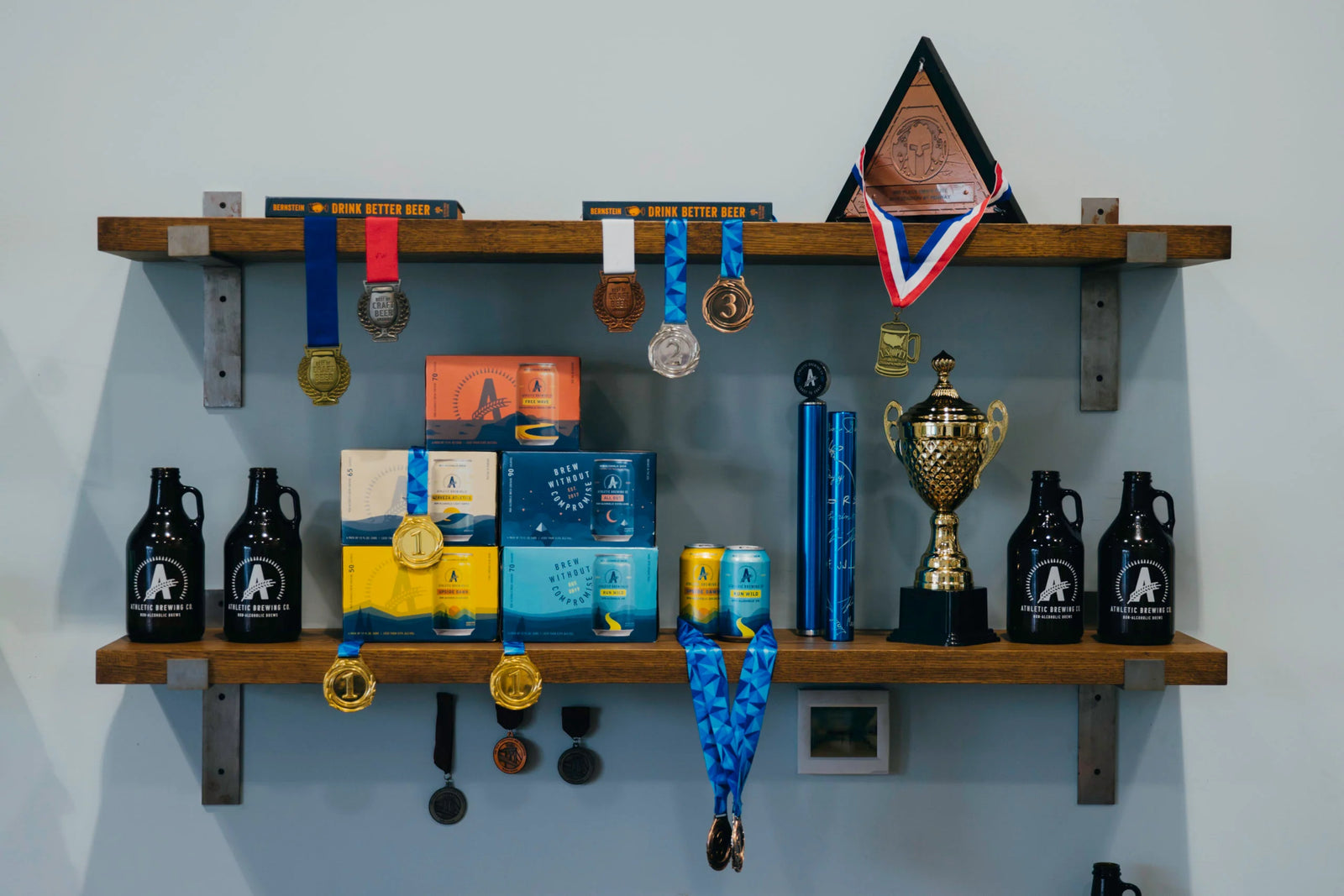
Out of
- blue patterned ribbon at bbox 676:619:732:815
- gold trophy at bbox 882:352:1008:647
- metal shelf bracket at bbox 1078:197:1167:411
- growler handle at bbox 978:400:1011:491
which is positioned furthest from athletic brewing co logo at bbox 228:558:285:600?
metal shelf bracket at bbox 1078:197:1167:411

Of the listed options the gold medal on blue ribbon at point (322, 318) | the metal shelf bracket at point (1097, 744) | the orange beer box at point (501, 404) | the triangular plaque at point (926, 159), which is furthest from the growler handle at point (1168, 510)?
the gold medal on blue ribbon at point (322, 318)

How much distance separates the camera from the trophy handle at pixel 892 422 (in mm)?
1317

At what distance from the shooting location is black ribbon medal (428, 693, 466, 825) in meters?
1.38

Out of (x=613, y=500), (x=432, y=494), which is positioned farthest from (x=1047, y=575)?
(x=432, y=494)

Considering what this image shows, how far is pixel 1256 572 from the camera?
4.66ft

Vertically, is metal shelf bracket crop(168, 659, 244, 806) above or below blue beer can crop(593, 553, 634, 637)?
below

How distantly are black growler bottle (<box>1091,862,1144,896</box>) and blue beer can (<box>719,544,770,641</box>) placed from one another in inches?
23.2

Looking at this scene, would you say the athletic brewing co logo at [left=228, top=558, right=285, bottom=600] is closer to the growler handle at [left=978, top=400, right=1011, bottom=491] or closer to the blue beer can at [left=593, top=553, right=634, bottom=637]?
the blue beer can at [left=593, top=553, right=634, bottom=637]

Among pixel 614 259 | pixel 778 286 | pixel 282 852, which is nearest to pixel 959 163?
pixel 778 286

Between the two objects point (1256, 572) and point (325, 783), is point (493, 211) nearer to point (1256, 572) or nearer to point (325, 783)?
point (325, 783)

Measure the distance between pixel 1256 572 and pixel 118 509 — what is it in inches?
62.5

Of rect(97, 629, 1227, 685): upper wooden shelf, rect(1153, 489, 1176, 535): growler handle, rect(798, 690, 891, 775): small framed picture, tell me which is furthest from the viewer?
rect(798, 690, 891, 775): small framed picture

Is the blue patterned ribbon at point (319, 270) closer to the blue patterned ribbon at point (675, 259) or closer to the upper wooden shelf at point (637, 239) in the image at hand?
the upper wooden shelf at point (637, 239)

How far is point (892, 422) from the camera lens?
54.7 inches
